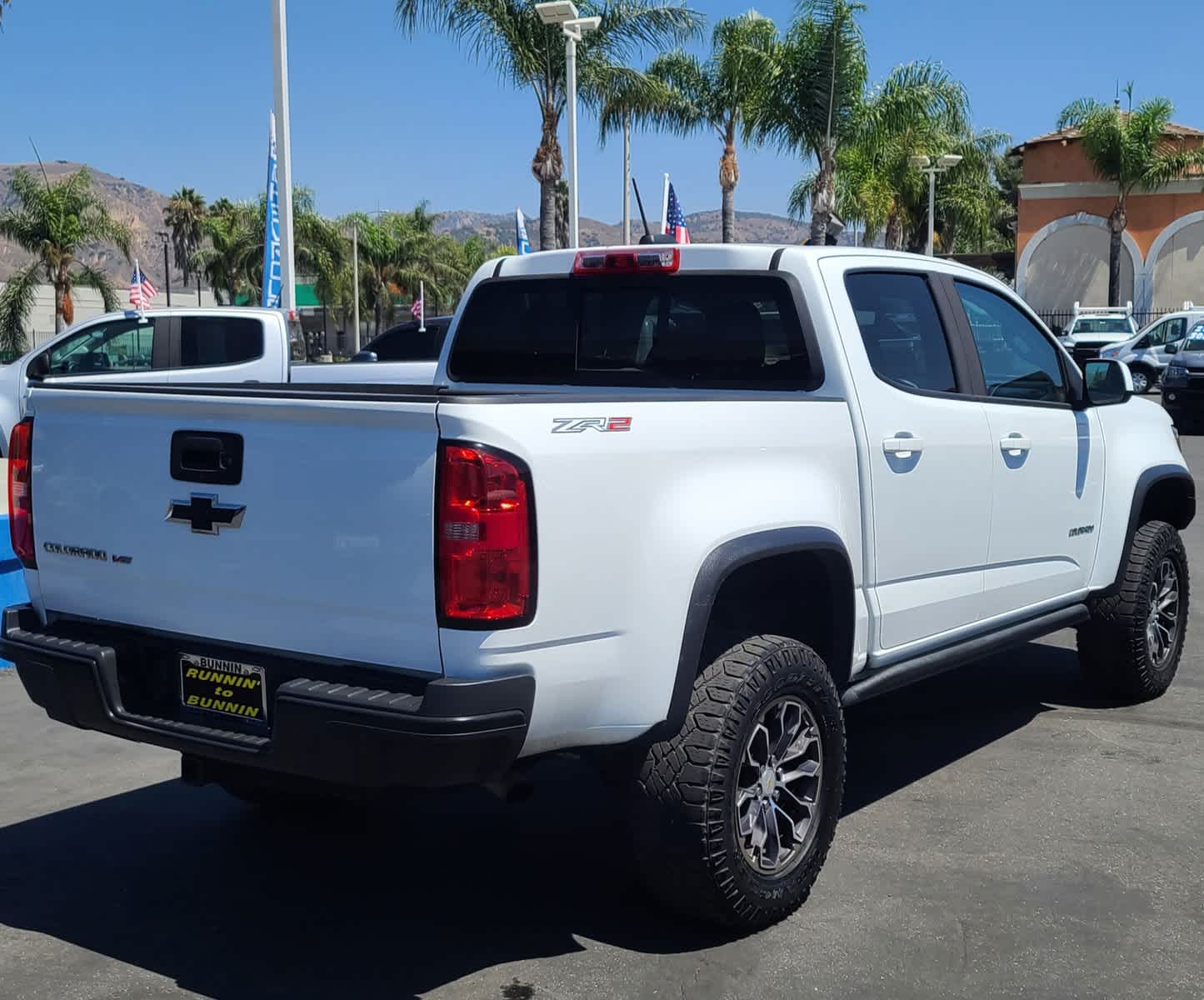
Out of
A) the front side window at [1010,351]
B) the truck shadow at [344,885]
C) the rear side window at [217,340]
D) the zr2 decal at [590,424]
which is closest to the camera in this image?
the zr2 decal at [590,424]

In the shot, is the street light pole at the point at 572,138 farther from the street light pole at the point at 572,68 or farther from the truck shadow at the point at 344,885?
the truck shadow at the point at 344,885

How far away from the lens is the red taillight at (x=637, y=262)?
479cm

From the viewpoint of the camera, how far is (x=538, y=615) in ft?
10.7

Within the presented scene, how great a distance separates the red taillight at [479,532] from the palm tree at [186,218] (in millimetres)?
81694

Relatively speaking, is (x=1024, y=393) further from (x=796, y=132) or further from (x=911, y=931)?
(x=796, y=132)

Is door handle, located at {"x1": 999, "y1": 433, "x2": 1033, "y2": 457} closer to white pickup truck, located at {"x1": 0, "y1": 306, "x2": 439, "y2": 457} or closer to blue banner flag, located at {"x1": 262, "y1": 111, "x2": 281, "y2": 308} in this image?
white pickup truck, located at {"x1": 0, "y1": 306, "x2": 439, "y2": 457}

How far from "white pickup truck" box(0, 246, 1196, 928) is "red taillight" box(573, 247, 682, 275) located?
11 millimetres

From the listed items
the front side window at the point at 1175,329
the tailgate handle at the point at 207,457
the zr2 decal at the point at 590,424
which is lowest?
the tailgate handle at the point at 207,457

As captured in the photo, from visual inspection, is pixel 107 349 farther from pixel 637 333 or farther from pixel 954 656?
pixel 954 656

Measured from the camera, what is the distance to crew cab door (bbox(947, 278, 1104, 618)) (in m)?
5.07

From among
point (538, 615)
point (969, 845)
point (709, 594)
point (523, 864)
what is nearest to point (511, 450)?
point (538, 615)

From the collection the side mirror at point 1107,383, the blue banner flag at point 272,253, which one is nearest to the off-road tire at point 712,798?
the side mirror at point 1107,383

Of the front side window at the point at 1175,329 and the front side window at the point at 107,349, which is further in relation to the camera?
the front side window at the point at 1175,329

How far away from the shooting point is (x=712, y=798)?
3668 mm
